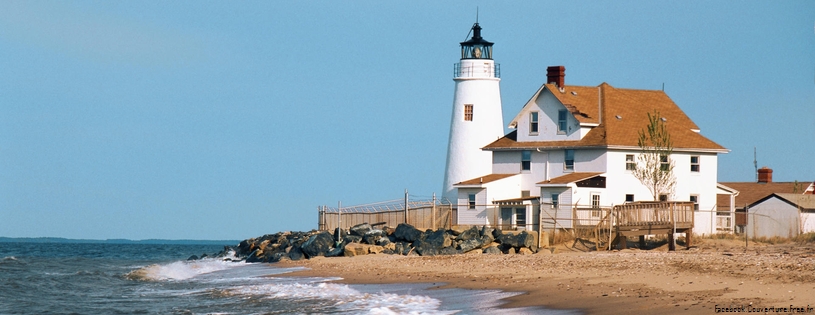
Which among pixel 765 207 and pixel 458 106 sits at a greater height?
pixel 458 106

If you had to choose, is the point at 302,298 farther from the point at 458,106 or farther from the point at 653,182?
the point at 458,106

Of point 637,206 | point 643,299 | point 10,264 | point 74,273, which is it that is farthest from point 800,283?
point 10,264

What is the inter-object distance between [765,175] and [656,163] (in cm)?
1840

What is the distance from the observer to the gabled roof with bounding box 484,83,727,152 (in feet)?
138

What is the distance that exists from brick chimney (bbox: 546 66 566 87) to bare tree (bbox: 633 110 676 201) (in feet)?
14.9

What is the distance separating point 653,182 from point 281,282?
1866 cm

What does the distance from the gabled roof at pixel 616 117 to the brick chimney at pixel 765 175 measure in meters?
12.8

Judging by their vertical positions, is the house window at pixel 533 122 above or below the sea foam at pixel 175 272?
above

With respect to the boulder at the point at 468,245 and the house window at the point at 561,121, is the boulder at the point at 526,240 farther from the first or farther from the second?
the house window at the point at 561,121

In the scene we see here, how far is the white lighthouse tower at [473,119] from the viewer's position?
4744cm

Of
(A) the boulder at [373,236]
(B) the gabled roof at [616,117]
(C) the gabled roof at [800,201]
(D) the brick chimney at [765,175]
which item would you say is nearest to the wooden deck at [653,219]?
(B) the gabled roof at [616,117]

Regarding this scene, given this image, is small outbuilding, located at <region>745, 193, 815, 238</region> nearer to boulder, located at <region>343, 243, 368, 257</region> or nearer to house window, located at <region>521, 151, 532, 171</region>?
house window, located at <region>521, 151, 532, 171</region>

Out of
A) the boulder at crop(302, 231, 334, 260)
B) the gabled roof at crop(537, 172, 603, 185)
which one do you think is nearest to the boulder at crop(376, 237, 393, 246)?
the boulder at crop(302, 231, 334, 260)

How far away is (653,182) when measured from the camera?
134ft
